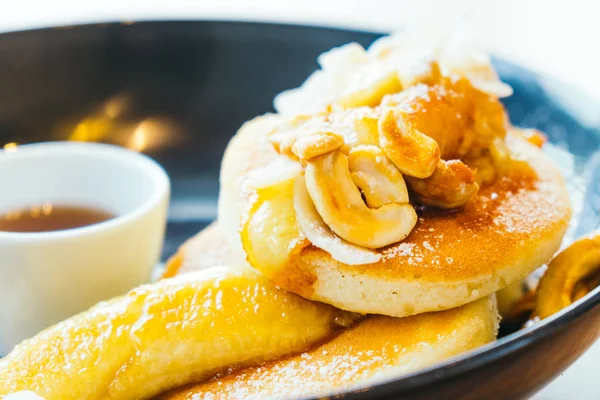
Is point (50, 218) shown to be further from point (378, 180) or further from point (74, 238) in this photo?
point (378, 180)

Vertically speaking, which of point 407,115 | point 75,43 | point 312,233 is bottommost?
point 75,43

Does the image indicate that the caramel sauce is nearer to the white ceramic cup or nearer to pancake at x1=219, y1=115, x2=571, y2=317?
the white ceramic cup

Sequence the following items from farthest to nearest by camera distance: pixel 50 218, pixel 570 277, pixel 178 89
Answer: pixel 178 89
pixel 50 218
pixel 570 277

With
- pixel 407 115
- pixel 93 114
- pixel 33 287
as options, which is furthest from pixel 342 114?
pixel 93 114

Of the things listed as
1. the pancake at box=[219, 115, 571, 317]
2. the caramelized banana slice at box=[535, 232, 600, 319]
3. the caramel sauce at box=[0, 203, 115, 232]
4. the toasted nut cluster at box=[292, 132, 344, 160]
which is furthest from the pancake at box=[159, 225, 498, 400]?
the caramel sauce at box=[0, 203, 115, 232]

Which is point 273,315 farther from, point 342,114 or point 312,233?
point 342,114

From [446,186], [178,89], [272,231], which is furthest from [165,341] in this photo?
[178,89]
